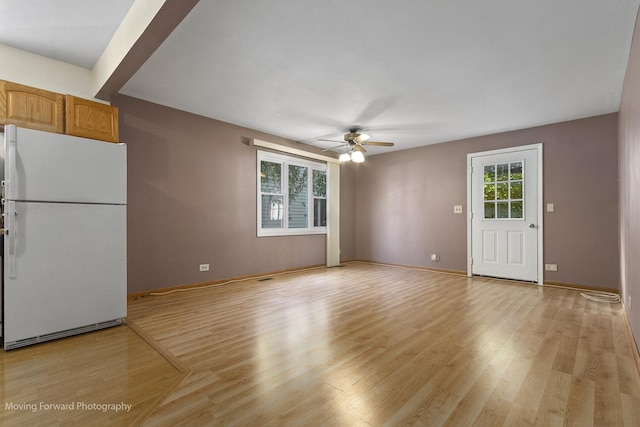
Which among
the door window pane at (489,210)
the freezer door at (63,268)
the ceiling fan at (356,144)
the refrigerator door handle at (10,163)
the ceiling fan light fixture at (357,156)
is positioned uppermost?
the ceiling fan at (356,144)

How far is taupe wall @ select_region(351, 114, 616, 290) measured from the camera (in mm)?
4391

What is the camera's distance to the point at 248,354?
2.33 meters

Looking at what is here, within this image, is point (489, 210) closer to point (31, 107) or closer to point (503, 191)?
point (503, 191)

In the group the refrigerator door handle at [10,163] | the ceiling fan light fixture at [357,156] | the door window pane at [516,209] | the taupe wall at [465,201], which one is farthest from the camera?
the door window pane at [516,209]

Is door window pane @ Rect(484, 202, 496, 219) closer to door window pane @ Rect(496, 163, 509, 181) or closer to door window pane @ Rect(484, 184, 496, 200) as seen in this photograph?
door window pane @ Rect(484, 184, 496, 200)

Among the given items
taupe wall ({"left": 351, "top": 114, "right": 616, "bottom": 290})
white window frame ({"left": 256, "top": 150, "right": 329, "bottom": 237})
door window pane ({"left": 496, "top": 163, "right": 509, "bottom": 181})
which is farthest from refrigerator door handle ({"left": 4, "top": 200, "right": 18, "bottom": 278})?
door window pane ({"left": 496, "top": 163, "right": 509, "bottom": 181})

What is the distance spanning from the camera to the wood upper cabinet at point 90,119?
113 inches

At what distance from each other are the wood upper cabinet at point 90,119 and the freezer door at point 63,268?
2.41 ft

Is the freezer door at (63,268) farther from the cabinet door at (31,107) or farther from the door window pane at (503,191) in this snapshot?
the door window pane at (503,191)

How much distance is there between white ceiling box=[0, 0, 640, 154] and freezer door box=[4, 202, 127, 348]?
1.57 meters

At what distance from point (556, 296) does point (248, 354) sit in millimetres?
4178

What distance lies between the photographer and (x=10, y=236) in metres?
2.42

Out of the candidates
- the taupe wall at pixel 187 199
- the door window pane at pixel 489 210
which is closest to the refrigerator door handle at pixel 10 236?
the taupe wall at pixel 187 199

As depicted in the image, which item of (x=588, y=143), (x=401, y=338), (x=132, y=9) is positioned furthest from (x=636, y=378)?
(x=132, y=9)
